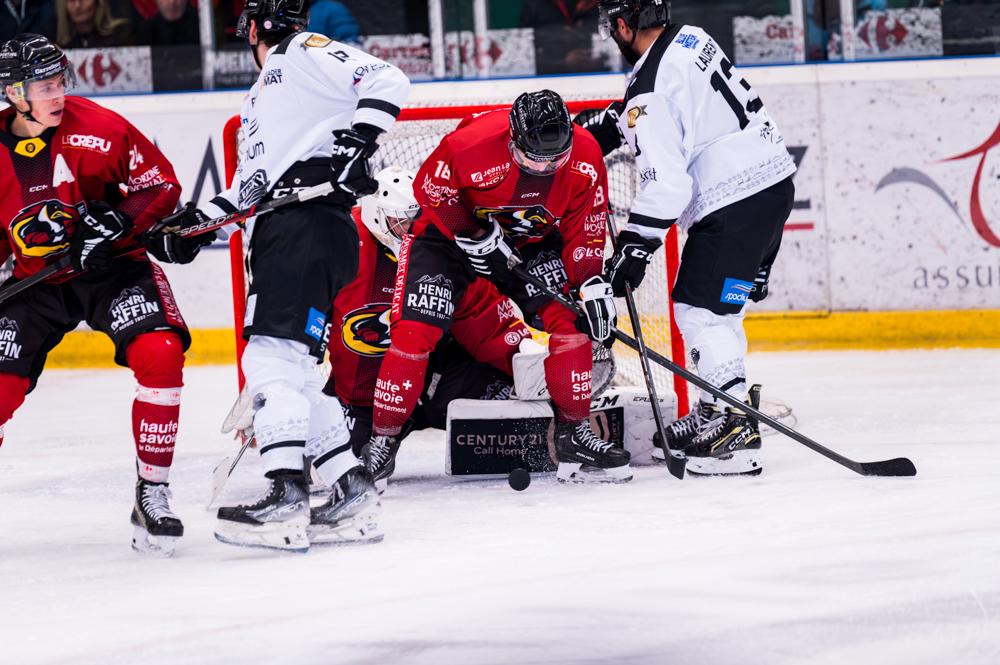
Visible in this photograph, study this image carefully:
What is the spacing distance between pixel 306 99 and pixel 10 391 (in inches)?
34.1

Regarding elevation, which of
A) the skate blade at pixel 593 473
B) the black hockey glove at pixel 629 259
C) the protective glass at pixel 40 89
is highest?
the protective glass at pixel 40 89

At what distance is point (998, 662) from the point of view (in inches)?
72.8

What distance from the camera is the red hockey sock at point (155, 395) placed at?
8.82 feet

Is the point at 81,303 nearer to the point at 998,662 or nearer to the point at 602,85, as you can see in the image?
the point at 998,662

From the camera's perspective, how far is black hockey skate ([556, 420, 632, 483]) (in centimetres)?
327

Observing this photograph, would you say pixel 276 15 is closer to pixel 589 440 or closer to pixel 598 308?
pixel 598 308

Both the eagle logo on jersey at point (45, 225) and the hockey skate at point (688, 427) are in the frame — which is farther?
the hockey skate at point (688, 427)

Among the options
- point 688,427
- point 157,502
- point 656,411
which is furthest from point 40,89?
point 688,427

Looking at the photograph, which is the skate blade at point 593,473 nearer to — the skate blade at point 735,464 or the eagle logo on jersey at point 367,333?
the skate blade at point 735,464

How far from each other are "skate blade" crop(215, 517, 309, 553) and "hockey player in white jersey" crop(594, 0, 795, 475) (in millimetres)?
1083

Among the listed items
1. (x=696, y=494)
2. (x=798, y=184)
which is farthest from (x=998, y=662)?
(x=798, y=184)

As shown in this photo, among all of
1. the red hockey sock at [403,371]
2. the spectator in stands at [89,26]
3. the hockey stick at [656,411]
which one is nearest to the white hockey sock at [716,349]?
the hockey stick at [656,411]

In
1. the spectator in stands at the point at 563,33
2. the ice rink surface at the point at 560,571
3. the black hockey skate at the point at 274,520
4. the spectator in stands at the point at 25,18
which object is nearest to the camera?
the ice rink surface at the point at 560,571

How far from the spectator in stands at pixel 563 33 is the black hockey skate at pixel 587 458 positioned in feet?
8.77
